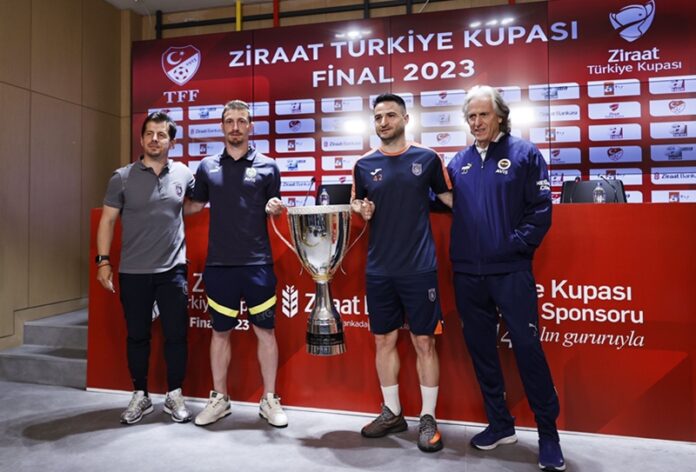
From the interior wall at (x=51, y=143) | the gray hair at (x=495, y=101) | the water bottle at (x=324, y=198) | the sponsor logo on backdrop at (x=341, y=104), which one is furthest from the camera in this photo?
the sponsor logo on backdrop at (x=341, y=104)

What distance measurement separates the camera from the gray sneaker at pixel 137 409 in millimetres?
2459

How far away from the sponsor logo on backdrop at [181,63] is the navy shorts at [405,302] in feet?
11.6

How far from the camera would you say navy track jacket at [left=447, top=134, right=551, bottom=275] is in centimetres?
197

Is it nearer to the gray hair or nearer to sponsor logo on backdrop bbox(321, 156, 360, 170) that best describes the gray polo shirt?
the gray hair

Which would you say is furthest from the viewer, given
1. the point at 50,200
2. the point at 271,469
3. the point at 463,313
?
the point at 50,200

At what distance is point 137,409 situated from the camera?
249cm

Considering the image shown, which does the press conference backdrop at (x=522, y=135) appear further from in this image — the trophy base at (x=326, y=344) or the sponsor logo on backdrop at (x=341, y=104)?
the trophy base at (x=326, y=344)

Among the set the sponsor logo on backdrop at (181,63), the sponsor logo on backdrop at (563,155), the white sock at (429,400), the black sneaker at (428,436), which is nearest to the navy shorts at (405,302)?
the white sock at (429,400)

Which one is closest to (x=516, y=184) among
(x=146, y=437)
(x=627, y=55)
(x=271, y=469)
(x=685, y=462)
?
(x=685, y=462)

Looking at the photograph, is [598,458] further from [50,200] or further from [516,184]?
[50,200]

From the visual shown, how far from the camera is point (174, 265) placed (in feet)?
8.20

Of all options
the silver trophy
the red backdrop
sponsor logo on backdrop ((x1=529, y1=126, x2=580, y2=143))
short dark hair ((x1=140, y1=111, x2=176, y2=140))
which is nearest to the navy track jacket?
the red backdrop

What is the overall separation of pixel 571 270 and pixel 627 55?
2530mm

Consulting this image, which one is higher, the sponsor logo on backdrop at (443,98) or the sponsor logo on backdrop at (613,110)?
the sponsor logo on backdrop at (443,98)
